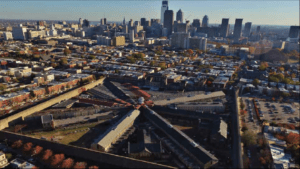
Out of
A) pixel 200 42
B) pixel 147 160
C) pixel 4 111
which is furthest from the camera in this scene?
pixel 200 42

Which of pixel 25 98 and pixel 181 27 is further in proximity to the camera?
pixel 181 27

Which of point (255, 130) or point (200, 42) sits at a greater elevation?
point (200, 42)

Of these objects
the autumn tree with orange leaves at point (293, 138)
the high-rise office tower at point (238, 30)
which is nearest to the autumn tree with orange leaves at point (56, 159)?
the autumn tree with orange leaves at point (293, 138)

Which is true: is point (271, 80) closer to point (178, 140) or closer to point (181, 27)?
point (178, 140)

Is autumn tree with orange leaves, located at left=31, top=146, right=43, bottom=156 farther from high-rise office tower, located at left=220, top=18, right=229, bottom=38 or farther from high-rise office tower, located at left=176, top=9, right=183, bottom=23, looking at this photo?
high-rise office tower, located at left=176, top=9, right=183, bottom=23

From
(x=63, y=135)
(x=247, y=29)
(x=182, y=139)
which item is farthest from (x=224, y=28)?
(x=63, y=135)

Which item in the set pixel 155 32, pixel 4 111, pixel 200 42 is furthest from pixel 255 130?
pixel 155 32

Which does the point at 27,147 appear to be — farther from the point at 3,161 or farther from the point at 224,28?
the point at 224,28
